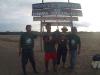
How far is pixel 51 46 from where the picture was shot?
561 inches

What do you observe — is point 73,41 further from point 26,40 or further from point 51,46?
point 26,40

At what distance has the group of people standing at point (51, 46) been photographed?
14.0m

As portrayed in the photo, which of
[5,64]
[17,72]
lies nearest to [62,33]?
[17,72]

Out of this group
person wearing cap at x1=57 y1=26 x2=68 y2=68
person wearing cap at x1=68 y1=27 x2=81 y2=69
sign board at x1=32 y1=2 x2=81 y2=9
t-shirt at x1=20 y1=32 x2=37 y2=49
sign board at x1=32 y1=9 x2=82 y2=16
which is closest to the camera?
t-shirt at x1=20 y1=32 x2=37 y2=49

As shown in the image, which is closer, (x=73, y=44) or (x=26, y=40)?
(x=26, y=40)

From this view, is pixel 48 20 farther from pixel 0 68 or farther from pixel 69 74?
pixel 69 74

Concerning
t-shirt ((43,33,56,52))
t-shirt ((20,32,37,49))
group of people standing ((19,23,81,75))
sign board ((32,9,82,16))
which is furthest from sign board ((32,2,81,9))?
t-shirt ((20,32,37,49))

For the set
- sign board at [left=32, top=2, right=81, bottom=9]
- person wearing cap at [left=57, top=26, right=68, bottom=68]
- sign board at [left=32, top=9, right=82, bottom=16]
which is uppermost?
sign board at [left=32, top=2, right=81, bottom=9]

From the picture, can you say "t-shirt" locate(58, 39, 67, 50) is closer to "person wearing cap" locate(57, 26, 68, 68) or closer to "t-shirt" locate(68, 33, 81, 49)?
"person wearing cap" locate(57, 26, 68, 68)

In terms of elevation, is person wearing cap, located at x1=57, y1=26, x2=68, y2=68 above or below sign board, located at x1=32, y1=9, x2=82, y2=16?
below

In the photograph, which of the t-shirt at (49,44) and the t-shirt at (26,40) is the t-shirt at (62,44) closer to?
the t-shirt at (49,44)

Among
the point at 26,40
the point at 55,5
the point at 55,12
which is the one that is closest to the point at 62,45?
the point at 26,40

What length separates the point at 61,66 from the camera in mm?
16141

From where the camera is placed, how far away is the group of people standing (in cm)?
1400
